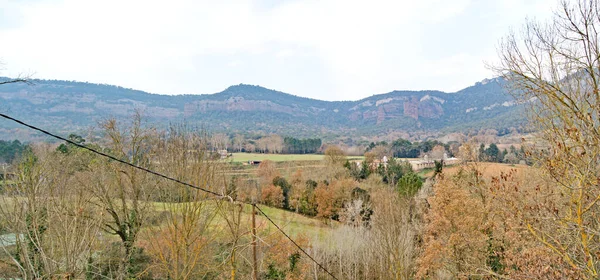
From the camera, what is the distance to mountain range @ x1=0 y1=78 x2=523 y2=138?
224 feet

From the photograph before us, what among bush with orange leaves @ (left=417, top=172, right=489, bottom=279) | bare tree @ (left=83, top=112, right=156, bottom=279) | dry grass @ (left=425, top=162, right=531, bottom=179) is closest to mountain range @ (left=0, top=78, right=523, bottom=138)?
dry grass @ (left=425, top=162, right=531, bottom=179)

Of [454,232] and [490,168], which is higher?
[490,168]

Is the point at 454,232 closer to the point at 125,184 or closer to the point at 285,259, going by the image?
the point at 285,259

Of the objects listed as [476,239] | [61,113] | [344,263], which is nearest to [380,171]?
[344,263]

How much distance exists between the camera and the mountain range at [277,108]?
224ft

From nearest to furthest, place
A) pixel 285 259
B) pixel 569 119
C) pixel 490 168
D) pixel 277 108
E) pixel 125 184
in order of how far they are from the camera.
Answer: pixel 569 119, pixel 125 184, pixel 285 259, pixel 490 168, pixel 277 108

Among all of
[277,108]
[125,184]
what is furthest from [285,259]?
[277,108]

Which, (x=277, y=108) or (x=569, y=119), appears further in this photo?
(x=277, y=108)

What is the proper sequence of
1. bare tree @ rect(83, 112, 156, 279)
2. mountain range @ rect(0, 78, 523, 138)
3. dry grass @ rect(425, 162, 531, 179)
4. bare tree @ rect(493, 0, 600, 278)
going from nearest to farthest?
bare tree @ rect(493, 0, 600, 278)
bare tree @ rect(83, 112, 156, 279)
dry grass @ rect(425, 162, 531, 179)
mountain range @ rect(0, 78, 523, 138)

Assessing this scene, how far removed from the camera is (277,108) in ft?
403

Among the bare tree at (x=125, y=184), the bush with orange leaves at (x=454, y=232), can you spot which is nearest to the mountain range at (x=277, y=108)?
the bare tree at (x=125, y=184)

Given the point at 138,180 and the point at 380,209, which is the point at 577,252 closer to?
the point at 380,209

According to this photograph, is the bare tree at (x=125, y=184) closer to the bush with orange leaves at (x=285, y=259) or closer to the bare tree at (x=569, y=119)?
the bush with orange leaves at (x=285, y=259)

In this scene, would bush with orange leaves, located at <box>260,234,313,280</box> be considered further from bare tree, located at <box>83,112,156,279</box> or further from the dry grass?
the dry grass
